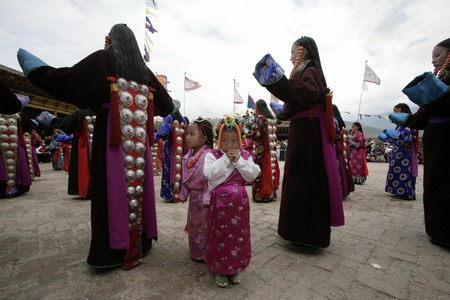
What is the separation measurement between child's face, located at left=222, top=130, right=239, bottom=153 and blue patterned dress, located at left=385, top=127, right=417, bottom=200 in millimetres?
5147

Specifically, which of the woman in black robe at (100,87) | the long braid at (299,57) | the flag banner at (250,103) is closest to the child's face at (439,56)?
the long braid at (299,57)

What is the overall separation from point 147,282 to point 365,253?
94.7 inches

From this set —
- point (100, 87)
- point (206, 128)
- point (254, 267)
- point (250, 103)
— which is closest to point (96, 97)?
point (100, 87)

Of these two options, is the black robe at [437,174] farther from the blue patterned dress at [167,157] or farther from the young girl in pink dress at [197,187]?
the blue patterned dress at [167,157]

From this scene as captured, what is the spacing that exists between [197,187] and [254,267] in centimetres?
100

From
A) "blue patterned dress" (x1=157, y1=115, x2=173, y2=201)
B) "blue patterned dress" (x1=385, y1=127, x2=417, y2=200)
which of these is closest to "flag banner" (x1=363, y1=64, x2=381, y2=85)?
"blue patterned dress" (x1=385, y1=127, x2=417, y2=200)

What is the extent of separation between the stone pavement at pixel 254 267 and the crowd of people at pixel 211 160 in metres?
0.18

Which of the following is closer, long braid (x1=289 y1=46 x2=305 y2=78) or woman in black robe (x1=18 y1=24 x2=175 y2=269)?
woman in black robe (x1=18 y1=24 x2=175 y2=269)

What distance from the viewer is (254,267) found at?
7.54 ft

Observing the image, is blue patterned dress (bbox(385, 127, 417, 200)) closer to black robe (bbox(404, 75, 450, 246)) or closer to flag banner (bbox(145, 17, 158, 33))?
black robe (bbox(404, 75, 450, 246))

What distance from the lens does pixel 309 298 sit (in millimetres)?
1799

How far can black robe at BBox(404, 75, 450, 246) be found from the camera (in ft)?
9.00

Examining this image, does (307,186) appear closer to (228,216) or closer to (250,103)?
(228,216)

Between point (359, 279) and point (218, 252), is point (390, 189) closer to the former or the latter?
point (359, 279)
